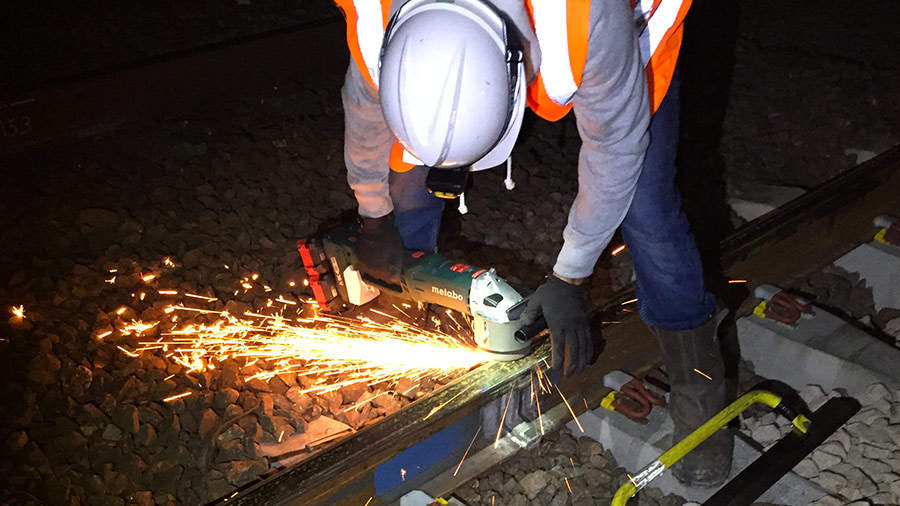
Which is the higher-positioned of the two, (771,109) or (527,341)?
(527,341)

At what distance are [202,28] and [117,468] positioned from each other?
5477 mm

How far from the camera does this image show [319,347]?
4.03m

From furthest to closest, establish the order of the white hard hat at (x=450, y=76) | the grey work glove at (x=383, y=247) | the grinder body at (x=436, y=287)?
the grey work glove at (x=383, y=247), the grinder body at (x=436, y=287), the white hard hat at (x=450, y=76)

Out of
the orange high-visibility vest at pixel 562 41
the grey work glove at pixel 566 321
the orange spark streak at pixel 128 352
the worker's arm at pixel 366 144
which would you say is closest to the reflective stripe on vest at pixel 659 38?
the orange high-visibility vest at pixel 562 41

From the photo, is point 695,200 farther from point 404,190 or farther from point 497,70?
point 497,70

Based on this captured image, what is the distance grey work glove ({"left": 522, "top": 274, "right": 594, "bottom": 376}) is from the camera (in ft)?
9.50

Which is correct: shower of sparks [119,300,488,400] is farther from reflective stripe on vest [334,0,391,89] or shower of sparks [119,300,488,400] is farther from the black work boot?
reflective stripe on vest [334,0,391,89]

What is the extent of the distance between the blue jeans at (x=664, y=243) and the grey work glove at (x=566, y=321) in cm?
34

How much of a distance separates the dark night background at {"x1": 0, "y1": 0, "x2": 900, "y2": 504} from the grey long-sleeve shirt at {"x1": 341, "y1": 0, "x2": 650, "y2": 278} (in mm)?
1148

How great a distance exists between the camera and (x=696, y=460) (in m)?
3.23

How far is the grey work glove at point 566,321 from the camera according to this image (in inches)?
114

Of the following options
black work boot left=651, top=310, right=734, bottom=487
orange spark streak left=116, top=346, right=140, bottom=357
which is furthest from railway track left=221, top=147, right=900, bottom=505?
orange spark streak left=116, top=346, right=140, bottom=357

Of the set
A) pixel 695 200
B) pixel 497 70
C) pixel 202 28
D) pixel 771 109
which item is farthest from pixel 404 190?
pixel 202 28

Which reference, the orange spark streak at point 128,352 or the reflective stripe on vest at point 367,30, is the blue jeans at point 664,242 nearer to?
the reflective stripe on vest at point 367,30
